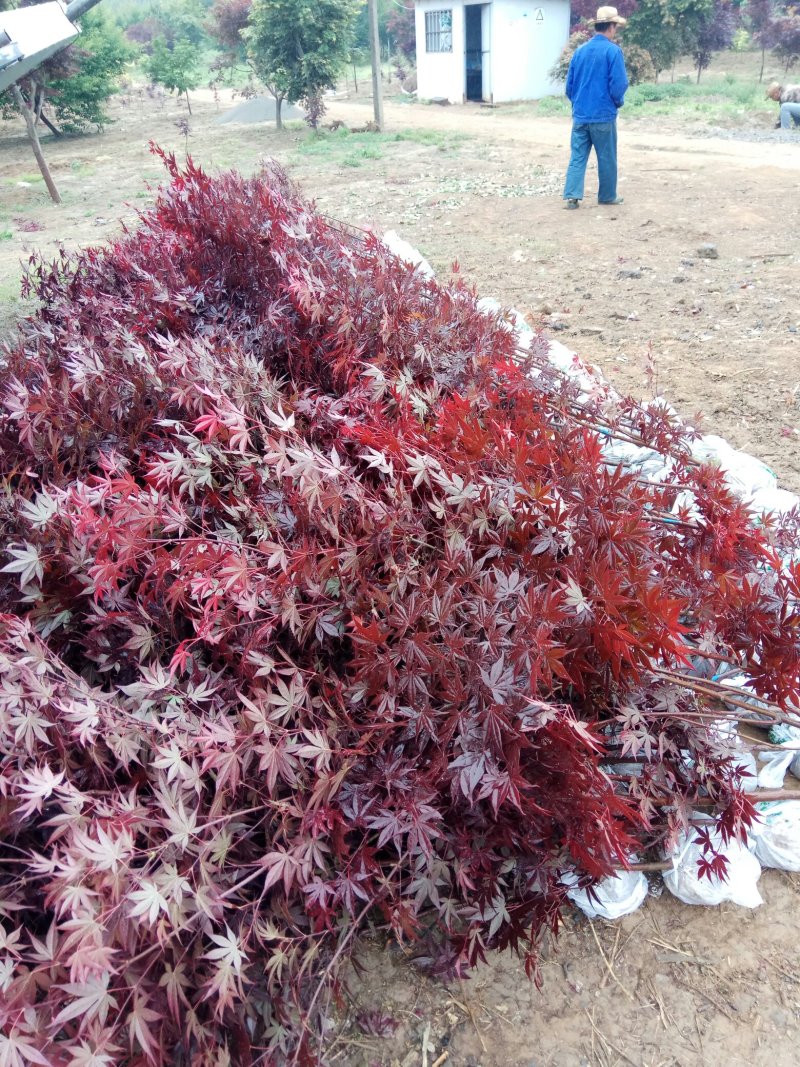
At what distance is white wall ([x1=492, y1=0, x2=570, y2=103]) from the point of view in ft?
62.5

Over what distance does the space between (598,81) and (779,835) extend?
8136mm

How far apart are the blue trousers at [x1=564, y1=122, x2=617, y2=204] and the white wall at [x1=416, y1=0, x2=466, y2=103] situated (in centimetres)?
1424

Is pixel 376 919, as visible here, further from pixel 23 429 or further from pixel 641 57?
pixel 641 57

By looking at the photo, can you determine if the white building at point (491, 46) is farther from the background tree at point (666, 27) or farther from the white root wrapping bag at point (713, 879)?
the white root wrapping bag at point (713, 879)

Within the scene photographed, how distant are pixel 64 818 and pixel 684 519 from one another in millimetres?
1501

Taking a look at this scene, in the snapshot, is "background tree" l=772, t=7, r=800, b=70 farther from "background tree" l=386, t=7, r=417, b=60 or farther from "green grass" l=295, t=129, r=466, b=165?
"background tree" l=386, t=7, r=417, b=60

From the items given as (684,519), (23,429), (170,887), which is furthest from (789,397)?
(170,887)

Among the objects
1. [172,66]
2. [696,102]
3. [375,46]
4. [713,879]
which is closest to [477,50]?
[696,102]

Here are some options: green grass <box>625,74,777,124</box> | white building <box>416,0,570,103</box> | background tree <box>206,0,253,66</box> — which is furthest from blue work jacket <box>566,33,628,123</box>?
background tree <box>206,0,253,66</box>

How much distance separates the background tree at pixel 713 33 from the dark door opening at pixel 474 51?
5550mm

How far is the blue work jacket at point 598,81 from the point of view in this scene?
7.68 meters

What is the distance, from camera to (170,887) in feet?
3.79

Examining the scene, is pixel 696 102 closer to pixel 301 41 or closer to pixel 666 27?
pixel 666 27

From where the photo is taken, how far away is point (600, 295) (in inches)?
228
